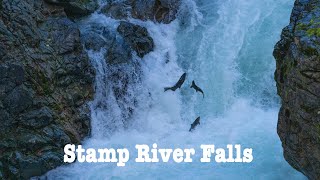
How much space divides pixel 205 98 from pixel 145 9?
396 cm

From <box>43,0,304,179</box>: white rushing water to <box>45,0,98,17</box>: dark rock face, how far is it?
0.34 m

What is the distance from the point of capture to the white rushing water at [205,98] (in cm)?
1010

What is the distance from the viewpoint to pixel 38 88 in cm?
1063

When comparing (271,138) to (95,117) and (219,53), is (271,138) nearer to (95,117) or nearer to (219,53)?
(219,53)

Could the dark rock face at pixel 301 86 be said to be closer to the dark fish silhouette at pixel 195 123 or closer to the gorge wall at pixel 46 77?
the dark fish silhouette at pixel 195 123

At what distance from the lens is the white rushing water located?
1010cm

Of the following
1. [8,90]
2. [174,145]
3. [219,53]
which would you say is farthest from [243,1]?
[8,90]

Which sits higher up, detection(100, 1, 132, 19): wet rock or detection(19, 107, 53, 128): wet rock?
detection(100, 1, 132, 19): wet rock

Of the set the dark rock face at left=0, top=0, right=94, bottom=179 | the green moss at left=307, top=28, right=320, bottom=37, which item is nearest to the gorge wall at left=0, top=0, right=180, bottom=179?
the dark rock face at left=0, top=0, right=94, bottom=179

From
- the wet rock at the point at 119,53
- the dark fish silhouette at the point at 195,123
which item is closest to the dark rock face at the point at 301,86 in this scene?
the dark fish silhouette at the point at 195,123

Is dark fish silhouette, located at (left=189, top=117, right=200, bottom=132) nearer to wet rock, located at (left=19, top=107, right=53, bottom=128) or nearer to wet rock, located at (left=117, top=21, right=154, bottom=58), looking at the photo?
wet rock, located at (left=117, top=21, right=154, bottom=58)

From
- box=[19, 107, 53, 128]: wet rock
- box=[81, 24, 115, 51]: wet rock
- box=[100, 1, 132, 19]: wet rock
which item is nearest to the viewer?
box=[19, 107, 53, 128]: wet rock

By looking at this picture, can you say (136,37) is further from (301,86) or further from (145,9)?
(301,86)

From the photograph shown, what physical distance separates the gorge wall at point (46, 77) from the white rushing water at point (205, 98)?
0.39m
